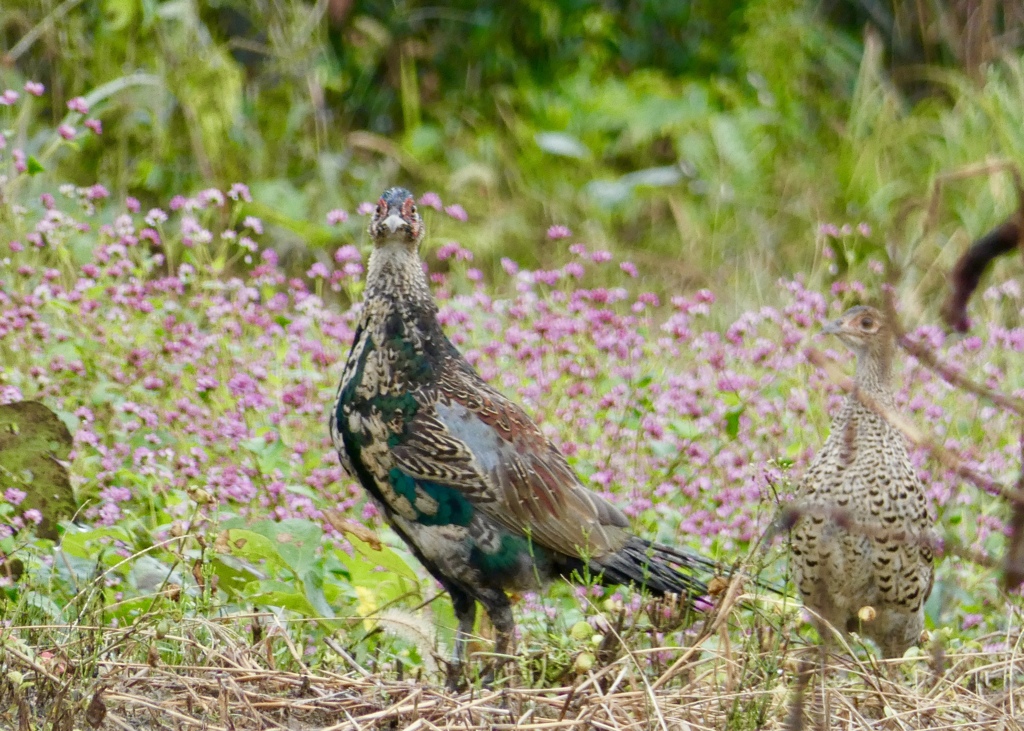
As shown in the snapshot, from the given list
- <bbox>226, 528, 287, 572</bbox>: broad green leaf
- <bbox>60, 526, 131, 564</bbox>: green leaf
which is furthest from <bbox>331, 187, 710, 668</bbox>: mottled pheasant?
<bbox>60, 526, 131, 564</bbox>: green leaf

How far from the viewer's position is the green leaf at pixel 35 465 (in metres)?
3.53

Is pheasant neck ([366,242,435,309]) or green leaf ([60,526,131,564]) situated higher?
pheasant neck ([366,242,435,309])

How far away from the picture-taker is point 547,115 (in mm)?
8961

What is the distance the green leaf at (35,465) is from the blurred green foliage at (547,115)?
3.65 metres

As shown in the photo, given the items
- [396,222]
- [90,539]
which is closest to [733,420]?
[396,222]

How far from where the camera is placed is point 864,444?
3.93 meters

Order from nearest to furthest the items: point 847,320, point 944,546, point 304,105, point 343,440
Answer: point 944,546 < point 343,440 < point 847,320 < point 304,105

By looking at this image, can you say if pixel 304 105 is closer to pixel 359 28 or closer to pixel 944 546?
pixel 359 28

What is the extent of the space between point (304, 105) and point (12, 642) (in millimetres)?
6312

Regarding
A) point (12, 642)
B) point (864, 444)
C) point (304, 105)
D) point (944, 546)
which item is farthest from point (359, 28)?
point (944, 546)

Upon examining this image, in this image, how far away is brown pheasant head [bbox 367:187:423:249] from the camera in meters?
3.71

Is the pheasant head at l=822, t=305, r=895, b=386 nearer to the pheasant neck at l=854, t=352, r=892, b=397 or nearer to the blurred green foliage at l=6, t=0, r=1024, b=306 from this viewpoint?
the pheasant neck at l=854, t=352, r=892, b=397

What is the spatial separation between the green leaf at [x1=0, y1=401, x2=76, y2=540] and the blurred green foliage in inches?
144

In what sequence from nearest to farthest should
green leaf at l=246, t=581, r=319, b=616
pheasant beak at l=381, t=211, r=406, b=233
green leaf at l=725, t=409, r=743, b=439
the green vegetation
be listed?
the green vegetation < green leaf at l=246, t=581, r=319, b=616 < pheasant beak at l=381, t=211, r=406, b=233 < green leaf at l=725, t=409, r=743, b=439
